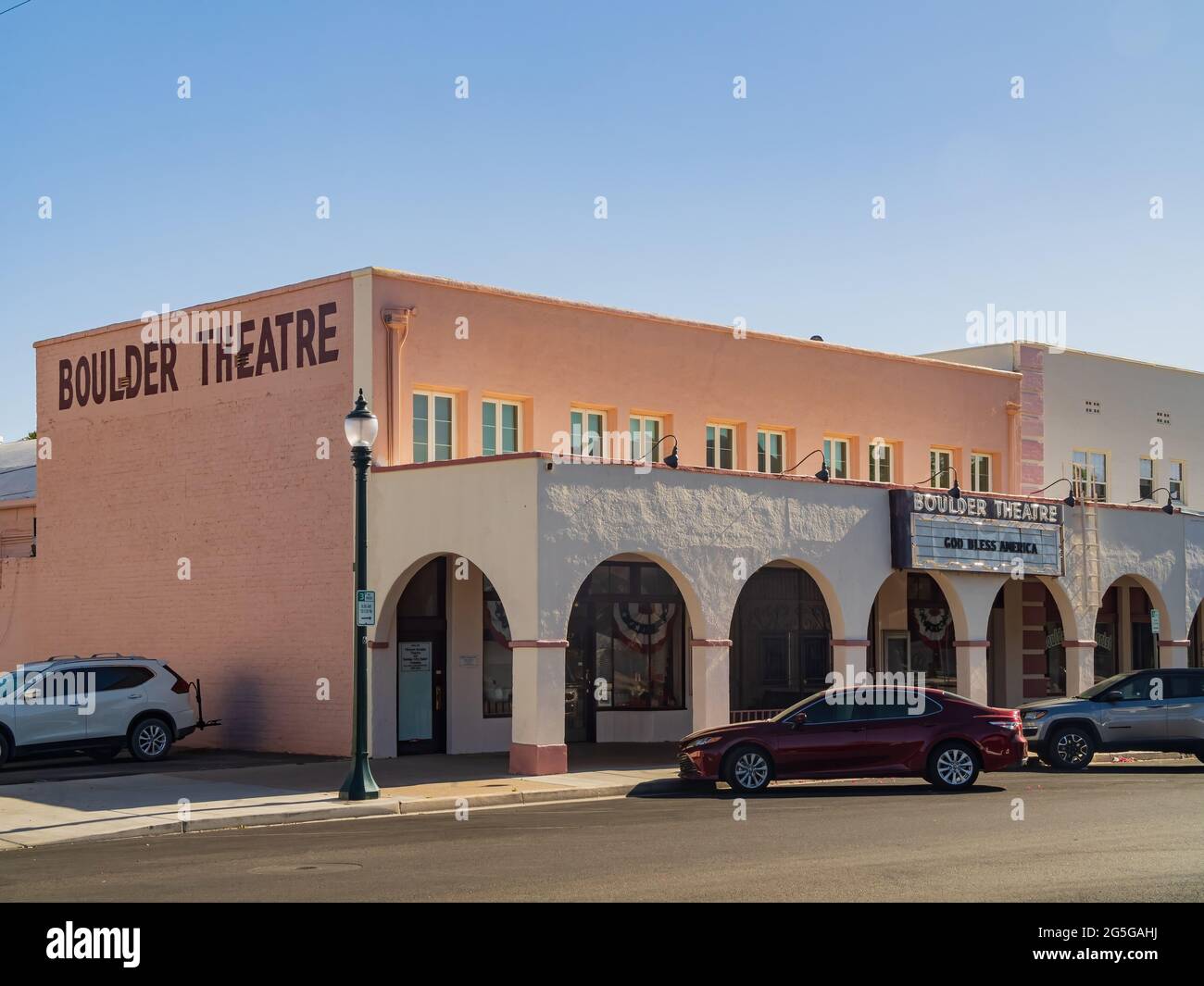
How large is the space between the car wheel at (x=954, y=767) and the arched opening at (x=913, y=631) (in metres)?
11.6

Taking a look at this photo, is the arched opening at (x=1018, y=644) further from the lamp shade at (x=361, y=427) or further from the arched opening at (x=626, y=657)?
the lamp shade at (x=361, y=427)

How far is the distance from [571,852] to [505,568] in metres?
8.81

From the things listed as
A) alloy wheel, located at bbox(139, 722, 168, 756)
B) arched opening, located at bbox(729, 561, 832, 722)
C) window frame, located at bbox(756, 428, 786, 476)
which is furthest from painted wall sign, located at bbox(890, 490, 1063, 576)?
alloy wheel, located at bbox(139, 722, 168, 756)

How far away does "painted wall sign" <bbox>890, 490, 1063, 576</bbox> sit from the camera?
27.0 m

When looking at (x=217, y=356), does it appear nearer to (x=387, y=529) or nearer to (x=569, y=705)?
(x=387, y=529)

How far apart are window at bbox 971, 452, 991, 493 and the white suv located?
17.9m

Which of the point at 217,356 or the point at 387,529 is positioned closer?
the point at 387,529

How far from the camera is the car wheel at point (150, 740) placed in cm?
2372

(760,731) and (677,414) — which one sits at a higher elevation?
(677,414)

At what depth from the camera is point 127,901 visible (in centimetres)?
1121

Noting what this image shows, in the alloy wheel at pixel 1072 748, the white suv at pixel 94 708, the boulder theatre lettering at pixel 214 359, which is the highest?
the boulder theatre lettering at pixel 214 359

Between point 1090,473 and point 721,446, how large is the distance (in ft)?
39.0

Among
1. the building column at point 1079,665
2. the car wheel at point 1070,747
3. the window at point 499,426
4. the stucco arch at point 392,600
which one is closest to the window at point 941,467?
the building column at point 1079,665

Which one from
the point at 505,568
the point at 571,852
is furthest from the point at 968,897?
the point at 505,568
